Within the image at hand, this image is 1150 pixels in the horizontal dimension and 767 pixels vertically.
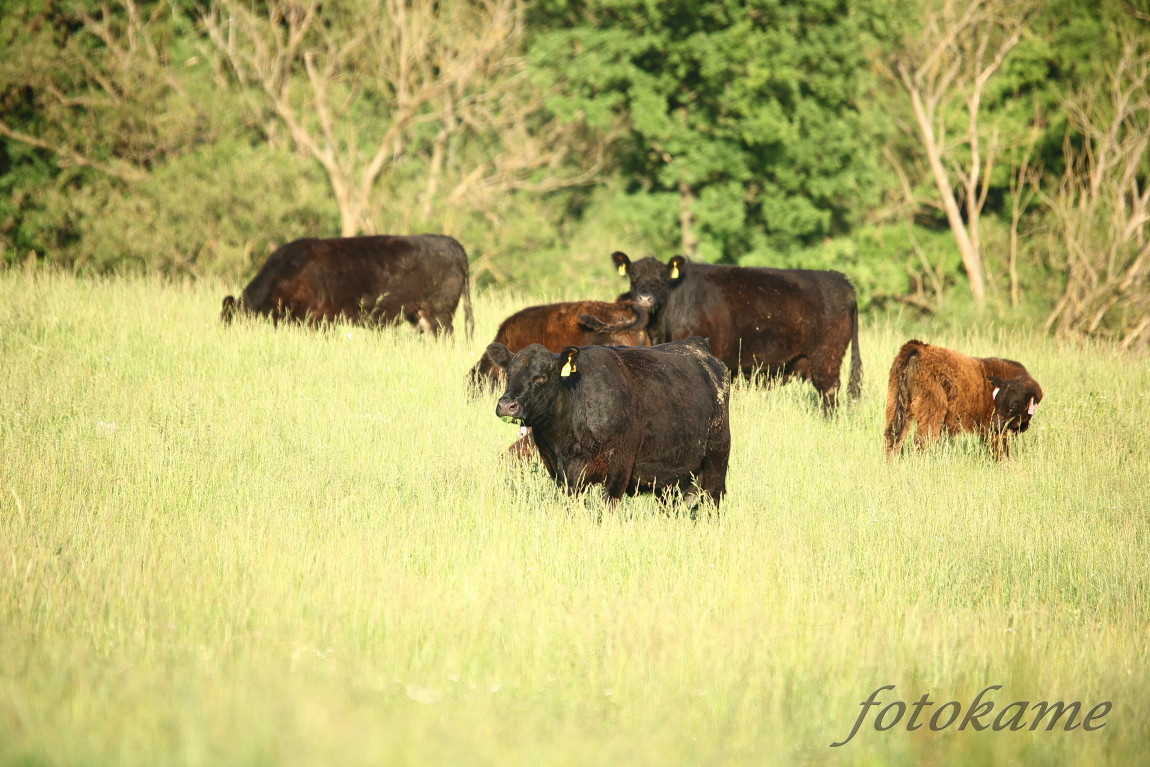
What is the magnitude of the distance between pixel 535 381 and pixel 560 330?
→ 4.45 metres

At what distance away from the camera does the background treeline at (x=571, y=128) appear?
2375cm

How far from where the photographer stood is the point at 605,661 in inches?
188

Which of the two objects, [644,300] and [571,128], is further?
[571,128]

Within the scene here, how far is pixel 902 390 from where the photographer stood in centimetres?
948

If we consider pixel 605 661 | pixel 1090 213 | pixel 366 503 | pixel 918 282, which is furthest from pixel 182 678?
A: pixel 918 282

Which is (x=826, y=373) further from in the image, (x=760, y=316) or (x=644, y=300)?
(x=644, y=300)

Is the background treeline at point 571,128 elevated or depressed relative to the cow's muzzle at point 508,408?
elevated

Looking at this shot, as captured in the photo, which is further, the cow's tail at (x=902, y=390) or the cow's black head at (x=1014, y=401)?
the cow's black head at (x=1014, y=401)

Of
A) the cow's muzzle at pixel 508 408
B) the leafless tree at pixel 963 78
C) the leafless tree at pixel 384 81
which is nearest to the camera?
the cow's muzzle at pixel 508 408

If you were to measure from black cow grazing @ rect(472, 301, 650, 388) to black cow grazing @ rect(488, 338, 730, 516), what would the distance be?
330cm

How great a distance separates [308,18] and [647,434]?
20.4 metres

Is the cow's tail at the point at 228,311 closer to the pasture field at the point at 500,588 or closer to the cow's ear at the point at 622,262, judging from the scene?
the pasture field at the point at 500,588

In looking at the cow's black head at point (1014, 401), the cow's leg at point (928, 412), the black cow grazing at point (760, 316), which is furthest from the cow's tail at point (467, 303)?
the cow's black head at point (1014, 401)

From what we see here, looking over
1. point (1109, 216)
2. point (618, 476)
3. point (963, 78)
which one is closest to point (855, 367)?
point (618, 476)
